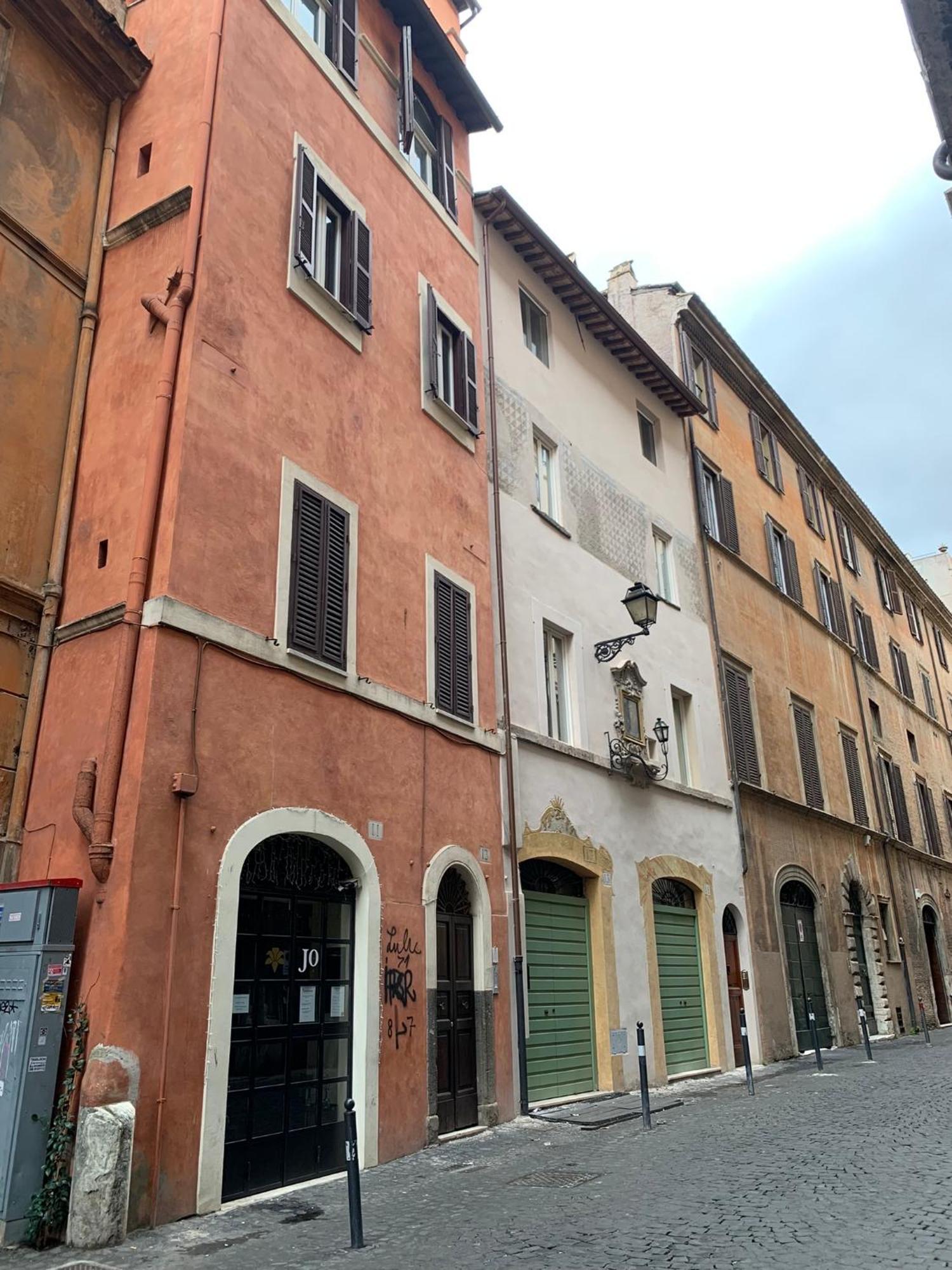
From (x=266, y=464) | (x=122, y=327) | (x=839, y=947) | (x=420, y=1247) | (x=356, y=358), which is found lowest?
(x=420, y=1247)

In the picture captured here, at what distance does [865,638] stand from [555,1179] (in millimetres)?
24152

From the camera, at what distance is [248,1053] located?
7.92 meters

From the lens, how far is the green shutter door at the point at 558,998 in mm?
12070

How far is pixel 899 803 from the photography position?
91.4 feet

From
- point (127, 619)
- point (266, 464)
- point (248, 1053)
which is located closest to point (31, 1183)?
point (248, 1053)

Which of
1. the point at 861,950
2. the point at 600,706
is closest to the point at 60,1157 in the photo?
the point at 600,706

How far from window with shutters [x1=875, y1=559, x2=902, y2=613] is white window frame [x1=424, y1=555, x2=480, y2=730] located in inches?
946

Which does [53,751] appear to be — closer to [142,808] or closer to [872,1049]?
[142,808]

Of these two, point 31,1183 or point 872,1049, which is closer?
point 31,1183

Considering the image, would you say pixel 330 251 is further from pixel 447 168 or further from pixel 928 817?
pixel 928 817

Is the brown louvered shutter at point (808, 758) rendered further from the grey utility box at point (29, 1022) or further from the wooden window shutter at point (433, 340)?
the grey utility box at point (29, 1022)

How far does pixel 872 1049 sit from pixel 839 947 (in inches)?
88.1

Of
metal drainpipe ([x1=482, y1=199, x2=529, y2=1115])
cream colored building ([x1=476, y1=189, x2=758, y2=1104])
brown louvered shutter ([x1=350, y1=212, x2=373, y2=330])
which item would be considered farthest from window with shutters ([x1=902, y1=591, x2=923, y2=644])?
brown louvered shutter ([x1=350, y1=212, x2=373, y2=330])

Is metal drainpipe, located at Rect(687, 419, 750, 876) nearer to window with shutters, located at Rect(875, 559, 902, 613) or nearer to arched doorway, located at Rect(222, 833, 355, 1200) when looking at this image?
arched doorway, located at Rect(222, 833, 355, 1200)
